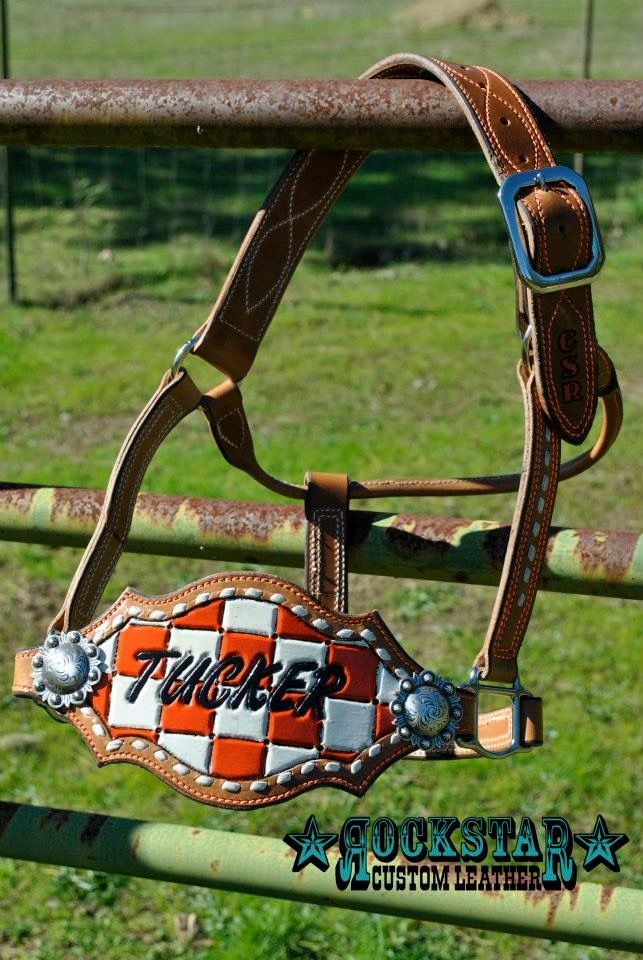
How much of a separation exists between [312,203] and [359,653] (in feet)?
2.00

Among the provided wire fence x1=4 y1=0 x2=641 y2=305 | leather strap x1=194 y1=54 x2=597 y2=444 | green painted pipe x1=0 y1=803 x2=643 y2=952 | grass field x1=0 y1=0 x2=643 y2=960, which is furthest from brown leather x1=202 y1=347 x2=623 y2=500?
wire fence x1=4 y1=0 x2=641 y2=305

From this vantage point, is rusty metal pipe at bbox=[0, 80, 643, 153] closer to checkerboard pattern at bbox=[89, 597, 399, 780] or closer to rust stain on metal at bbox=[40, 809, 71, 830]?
checkerboard pattern at bbox=[89, 597, 399, 780]

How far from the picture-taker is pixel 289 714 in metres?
1.22

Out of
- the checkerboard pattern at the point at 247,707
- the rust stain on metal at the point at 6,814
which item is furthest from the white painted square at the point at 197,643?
the rust stain on metal at the point at 6,814

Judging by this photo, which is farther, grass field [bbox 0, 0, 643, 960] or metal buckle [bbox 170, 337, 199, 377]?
grass field [bbox 0, 0, 643, 960]

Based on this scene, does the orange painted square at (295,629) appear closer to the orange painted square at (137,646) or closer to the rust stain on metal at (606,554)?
the orange painted square at (137,646)

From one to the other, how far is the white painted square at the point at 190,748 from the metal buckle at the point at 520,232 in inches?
22.7

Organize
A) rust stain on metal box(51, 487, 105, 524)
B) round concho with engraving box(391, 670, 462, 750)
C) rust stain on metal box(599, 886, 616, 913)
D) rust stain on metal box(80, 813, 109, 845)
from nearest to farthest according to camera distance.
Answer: round concho with engraving box(391, 670, 462, 750) → rust stain on metal box(599, 886, 616, 913) → rust stain on metal box(80, 813, 109, 845) → rust stain on metal box(51, 487, 105, 524)

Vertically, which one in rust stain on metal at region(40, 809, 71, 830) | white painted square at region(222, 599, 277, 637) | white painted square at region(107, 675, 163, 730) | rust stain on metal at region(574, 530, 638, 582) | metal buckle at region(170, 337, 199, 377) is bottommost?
rust stain on metal at region(40, 809, 71, 830)

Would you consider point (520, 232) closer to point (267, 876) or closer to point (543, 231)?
point (543, 231)

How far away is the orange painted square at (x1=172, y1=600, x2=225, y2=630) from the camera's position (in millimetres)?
Answer: 1243

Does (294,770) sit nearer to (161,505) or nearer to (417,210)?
(161,505)

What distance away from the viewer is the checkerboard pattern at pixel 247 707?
4.00ft

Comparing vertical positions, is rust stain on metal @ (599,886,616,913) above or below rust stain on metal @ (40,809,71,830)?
below
